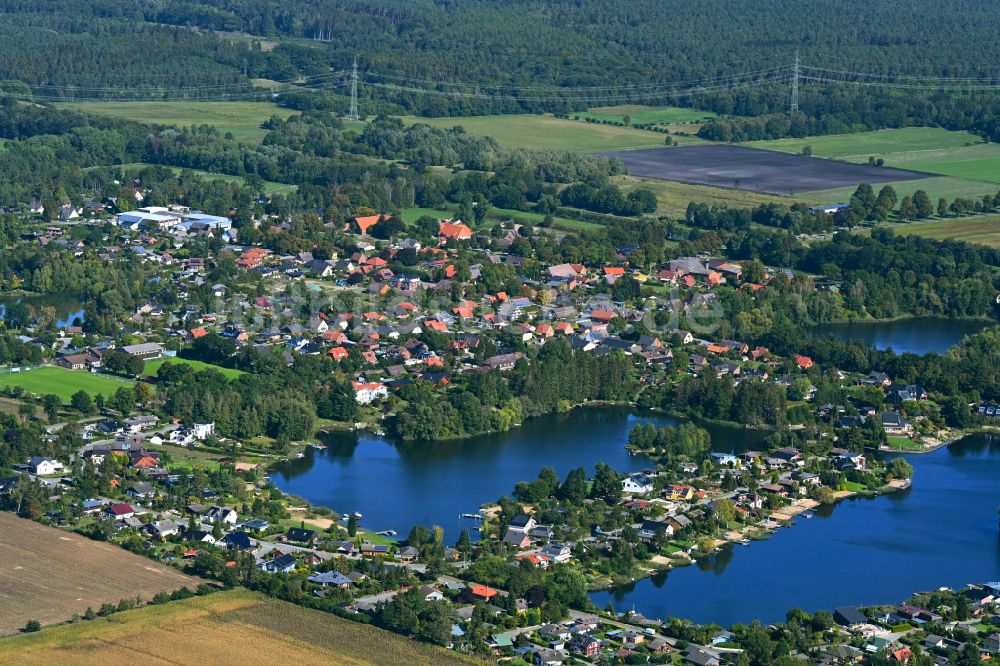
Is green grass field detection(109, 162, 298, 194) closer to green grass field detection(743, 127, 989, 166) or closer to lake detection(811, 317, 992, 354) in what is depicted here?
green grass field detection(743, 127, 989, 166)

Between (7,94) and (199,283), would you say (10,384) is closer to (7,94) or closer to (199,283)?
(199,283)

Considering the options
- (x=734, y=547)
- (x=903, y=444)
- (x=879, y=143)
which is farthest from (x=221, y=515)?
(x=879, y=143)

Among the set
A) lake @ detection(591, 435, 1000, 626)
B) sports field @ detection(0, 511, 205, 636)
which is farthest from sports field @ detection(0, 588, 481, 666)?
lake @ detection(591, 435, 1000, 626)

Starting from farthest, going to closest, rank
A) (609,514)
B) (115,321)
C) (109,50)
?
1. (109,50)
2. (115,321)
3. (609,514)

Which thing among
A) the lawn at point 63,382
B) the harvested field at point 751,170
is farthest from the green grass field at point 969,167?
the lawn at point 63,382

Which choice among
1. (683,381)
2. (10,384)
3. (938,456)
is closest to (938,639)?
(938,456)

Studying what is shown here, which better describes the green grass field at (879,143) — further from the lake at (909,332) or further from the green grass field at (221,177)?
the lake at (909,332)
